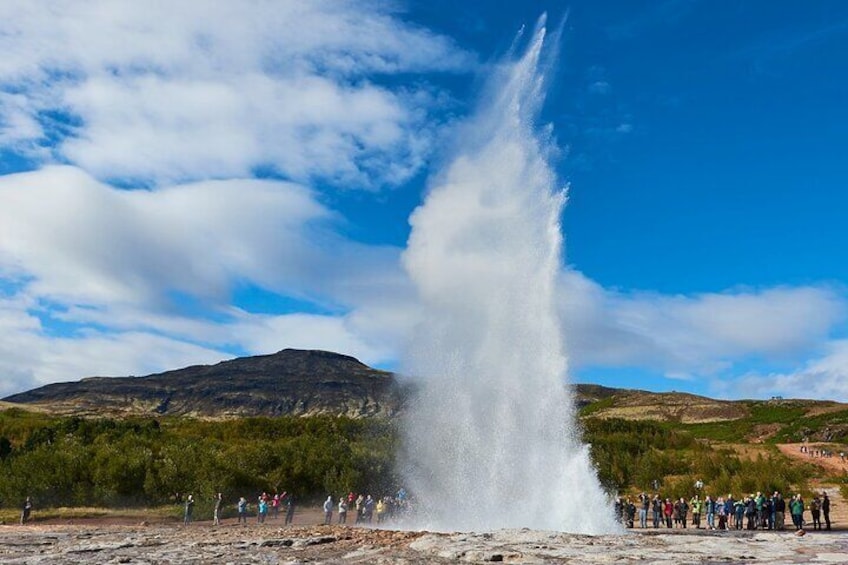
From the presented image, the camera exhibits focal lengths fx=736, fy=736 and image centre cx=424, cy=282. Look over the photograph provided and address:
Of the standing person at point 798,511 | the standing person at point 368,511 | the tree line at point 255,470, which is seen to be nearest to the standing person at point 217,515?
the tree line at point 255,470

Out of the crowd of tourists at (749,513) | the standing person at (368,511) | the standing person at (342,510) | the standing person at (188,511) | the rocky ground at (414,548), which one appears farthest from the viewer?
the standing person at (368,511)

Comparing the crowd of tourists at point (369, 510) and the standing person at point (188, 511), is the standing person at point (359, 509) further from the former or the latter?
the standing person at point (188, 511)

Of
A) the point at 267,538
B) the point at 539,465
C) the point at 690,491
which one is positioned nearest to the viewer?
the point at 267,538

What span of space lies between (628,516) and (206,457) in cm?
2690

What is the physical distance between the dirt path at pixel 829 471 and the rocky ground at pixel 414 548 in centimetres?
932

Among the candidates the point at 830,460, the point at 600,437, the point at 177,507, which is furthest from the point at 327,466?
the point at 830,460

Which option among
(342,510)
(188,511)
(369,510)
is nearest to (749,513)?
(369,510)

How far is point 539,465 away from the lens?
102ft

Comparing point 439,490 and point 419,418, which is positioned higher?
point 419,418

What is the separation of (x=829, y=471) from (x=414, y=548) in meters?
45.9

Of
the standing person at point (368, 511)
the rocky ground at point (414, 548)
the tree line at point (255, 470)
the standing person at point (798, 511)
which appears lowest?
the rocky ground at point (414, 548)

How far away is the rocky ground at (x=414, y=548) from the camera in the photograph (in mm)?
20438

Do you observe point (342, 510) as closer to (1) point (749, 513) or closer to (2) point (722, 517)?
(2) point (722, 517)

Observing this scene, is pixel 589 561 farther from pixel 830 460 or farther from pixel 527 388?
pixel 830 460
